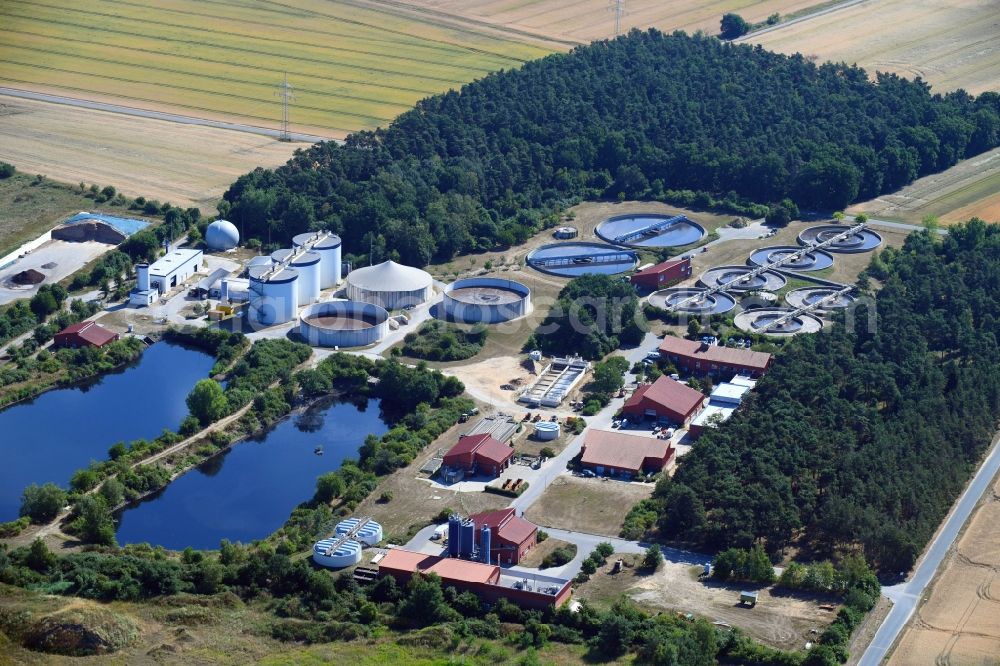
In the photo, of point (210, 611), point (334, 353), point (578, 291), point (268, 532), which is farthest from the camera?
point (578, 291)

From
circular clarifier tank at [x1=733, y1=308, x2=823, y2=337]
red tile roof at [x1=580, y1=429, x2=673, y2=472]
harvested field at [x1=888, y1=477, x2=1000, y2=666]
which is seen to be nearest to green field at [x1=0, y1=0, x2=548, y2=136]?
circular clarifier tank at [x1=733, y1=308, x2=823, y2=337]

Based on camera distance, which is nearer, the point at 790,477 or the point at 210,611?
the point at 210,611

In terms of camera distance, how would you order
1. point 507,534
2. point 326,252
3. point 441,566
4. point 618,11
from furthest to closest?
point 618,11 → point 326,252 → point 507,534 → point 441,566

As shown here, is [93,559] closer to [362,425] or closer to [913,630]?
[362,425]

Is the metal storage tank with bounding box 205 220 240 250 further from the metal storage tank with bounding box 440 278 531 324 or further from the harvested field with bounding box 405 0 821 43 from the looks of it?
the harvested field with bounding box 405 0 821 43

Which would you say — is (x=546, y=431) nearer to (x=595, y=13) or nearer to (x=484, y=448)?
(x=484, y=448)

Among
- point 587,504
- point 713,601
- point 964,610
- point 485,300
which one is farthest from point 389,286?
point 964,610

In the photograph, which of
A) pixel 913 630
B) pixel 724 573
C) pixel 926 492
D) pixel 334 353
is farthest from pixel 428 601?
pixel 334 353
